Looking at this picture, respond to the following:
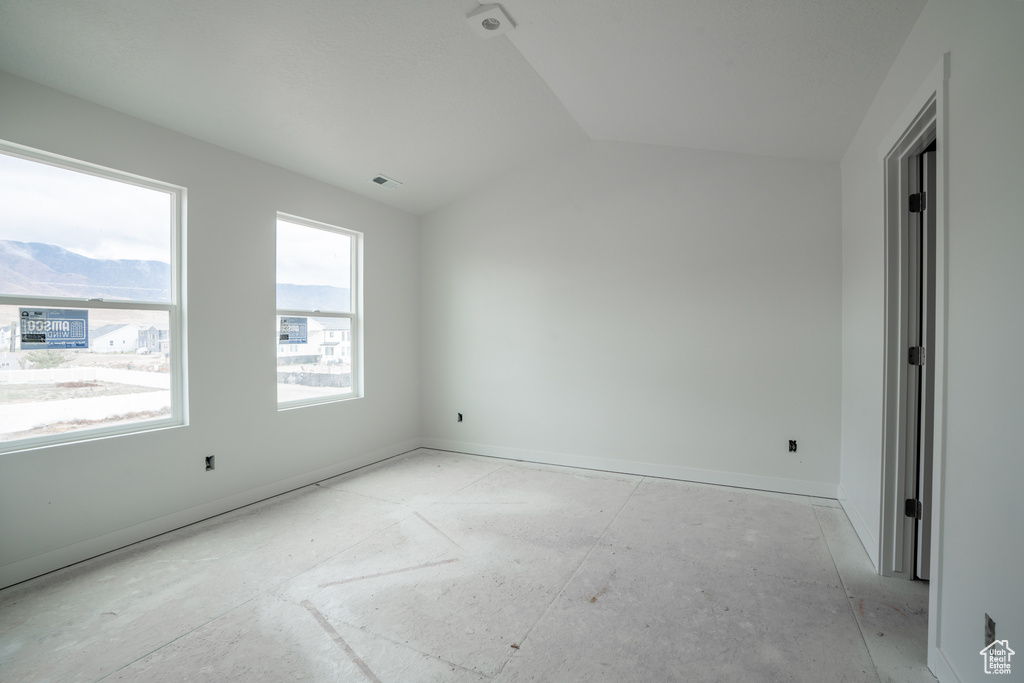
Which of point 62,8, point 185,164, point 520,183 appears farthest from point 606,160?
point 62,8

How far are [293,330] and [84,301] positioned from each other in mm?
1468

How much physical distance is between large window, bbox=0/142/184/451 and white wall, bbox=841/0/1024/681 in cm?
414

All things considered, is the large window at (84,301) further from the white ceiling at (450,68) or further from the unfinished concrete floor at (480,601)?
the unfinished concrete floor at (480,601)

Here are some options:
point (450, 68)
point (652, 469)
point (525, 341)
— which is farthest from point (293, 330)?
point (652, 469)

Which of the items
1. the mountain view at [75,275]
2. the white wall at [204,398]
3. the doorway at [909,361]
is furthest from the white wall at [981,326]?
the mountain view at [75,275]

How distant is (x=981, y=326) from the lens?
4.92ft

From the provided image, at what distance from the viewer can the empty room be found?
6.16 feet

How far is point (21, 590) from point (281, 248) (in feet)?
8.83

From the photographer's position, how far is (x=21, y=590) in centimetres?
249

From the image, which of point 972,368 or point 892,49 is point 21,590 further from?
point 892,49

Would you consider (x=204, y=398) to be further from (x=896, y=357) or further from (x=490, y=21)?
(x=896, y=357)

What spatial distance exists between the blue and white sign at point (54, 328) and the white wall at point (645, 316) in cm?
311

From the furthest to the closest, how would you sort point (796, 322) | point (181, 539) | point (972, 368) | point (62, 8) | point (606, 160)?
point (606, 160) < point (796, 322) < point (181, 539) < point (62, 8) < point (972, 368)

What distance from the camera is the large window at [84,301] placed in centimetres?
264
